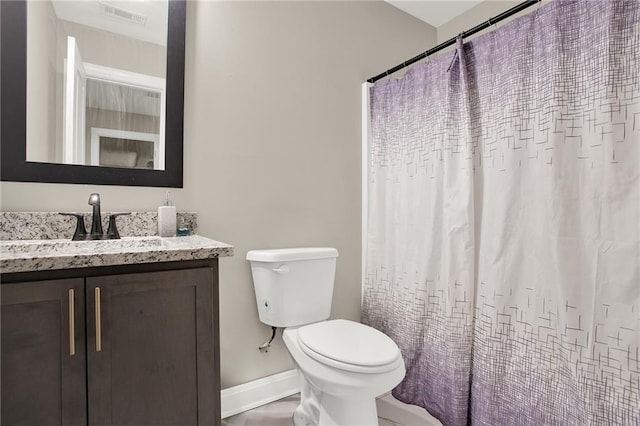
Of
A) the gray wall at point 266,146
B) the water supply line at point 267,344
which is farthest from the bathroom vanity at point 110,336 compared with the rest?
the water supply line at point 267,344

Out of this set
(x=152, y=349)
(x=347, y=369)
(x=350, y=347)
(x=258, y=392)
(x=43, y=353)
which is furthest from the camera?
(x=258, y=392)

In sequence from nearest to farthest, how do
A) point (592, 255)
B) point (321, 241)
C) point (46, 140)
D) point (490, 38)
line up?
point (592, 255)
point (46, 140)
point (490, 38)
point (321, 241)

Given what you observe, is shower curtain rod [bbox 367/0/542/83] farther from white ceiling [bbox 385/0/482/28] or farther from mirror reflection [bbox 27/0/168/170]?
mirror reflection [bbox 27/0/168/170]

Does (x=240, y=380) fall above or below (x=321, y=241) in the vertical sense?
below

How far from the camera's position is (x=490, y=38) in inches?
55.3

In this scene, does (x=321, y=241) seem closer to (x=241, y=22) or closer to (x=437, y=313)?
(x=437, y=313)

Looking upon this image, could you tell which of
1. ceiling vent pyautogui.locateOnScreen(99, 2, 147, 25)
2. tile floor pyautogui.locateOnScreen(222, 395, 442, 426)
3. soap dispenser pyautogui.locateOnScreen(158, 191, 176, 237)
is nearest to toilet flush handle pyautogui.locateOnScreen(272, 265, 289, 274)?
soap dispenser pyautogui.locateOnScreen(158, 191, 176, 237)

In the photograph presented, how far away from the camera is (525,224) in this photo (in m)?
1.28

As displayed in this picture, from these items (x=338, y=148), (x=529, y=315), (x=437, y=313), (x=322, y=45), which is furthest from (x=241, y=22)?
(x=529, y=315)

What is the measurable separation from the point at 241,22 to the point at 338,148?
2.78ft

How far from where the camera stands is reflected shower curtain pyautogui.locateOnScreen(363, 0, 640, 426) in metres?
1.05

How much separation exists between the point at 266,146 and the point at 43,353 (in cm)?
124

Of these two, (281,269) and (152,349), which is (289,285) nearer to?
(281,269)

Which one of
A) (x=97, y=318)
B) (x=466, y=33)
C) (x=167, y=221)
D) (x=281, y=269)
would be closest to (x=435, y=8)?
(x=466, y=33)
